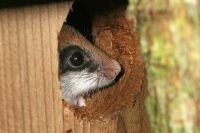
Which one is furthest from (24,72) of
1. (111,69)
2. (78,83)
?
(78,83)

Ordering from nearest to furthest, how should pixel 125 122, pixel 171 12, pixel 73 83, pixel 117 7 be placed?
pixel 171 12 < pixel 125 122 < pixel 117 7 < pixel 73 83

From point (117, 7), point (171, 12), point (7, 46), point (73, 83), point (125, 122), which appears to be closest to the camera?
point (171, 12)

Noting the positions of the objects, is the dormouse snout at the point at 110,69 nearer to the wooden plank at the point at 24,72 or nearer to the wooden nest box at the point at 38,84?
the wooden nest box at the point at 38,84

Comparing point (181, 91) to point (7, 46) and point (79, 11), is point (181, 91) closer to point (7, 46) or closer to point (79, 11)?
point (7, 46)

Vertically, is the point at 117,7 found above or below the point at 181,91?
above

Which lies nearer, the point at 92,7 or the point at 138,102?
the point at 138,102

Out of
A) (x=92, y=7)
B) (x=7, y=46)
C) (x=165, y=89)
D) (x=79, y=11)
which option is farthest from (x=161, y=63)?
(x=79, y=11)

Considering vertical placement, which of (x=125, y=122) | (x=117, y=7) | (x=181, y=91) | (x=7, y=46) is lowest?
(x=125, y=122)

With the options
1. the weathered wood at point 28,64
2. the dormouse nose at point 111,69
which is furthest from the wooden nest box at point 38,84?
the dormouse nose at point 111,69
